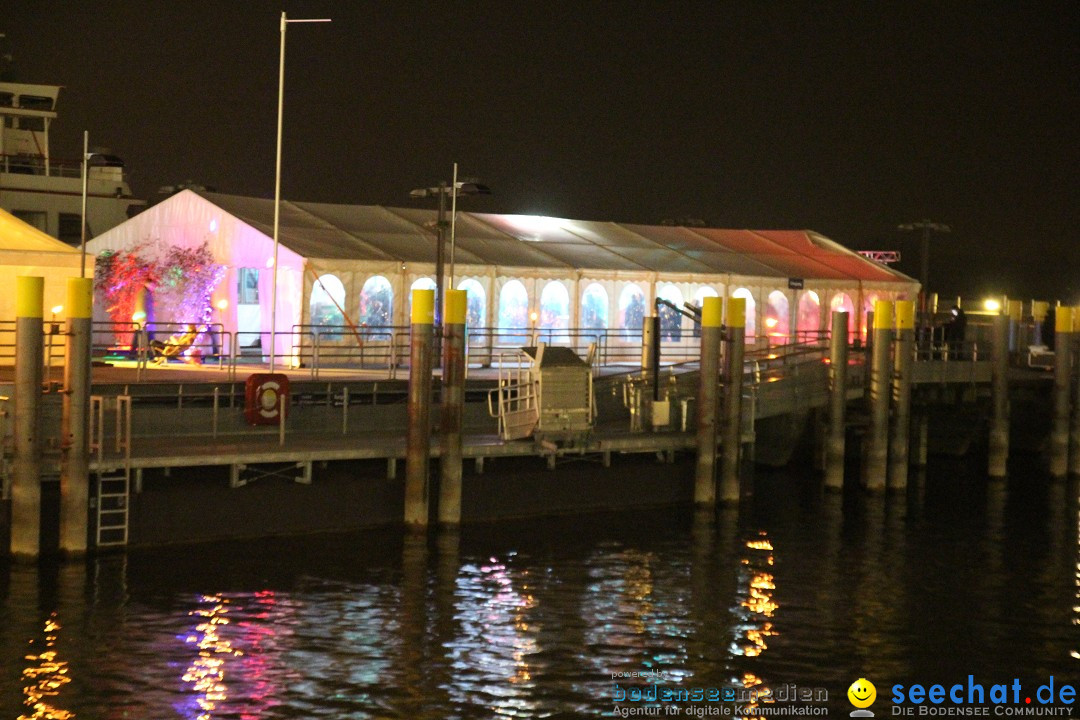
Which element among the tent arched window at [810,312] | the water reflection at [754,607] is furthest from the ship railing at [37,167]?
the water reflection at [754,607]

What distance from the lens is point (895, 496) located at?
105 ft

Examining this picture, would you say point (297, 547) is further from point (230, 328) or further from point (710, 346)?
point (230, 328)

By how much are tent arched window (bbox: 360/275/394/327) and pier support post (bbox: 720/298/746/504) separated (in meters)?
12.5

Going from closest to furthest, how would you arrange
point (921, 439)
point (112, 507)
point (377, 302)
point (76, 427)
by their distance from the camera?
point (76, 427), point (112, 507), point (921, 439), point (377, 302)

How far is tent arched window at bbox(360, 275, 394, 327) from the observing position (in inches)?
1503

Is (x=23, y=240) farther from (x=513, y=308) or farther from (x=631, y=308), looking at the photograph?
(x=631, y=308)

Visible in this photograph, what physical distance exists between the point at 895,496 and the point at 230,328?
726 inches

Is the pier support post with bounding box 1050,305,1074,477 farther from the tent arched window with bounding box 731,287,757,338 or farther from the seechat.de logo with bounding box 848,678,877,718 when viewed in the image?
the seechat.de logo with bounding box 848,678,877,718

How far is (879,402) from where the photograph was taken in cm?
3148

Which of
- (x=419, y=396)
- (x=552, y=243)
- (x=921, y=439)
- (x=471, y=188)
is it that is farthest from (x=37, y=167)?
(x=419, y=396)

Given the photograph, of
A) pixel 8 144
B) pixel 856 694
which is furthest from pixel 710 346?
pixel 8 144

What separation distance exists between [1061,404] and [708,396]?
43.6 feet

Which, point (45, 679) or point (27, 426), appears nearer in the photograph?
point (45, 679)

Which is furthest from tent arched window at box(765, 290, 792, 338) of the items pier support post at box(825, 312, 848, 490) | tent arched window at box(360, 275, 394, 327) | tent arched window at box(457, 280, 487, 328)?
pier support post at box(825, 312, 848, 490)
